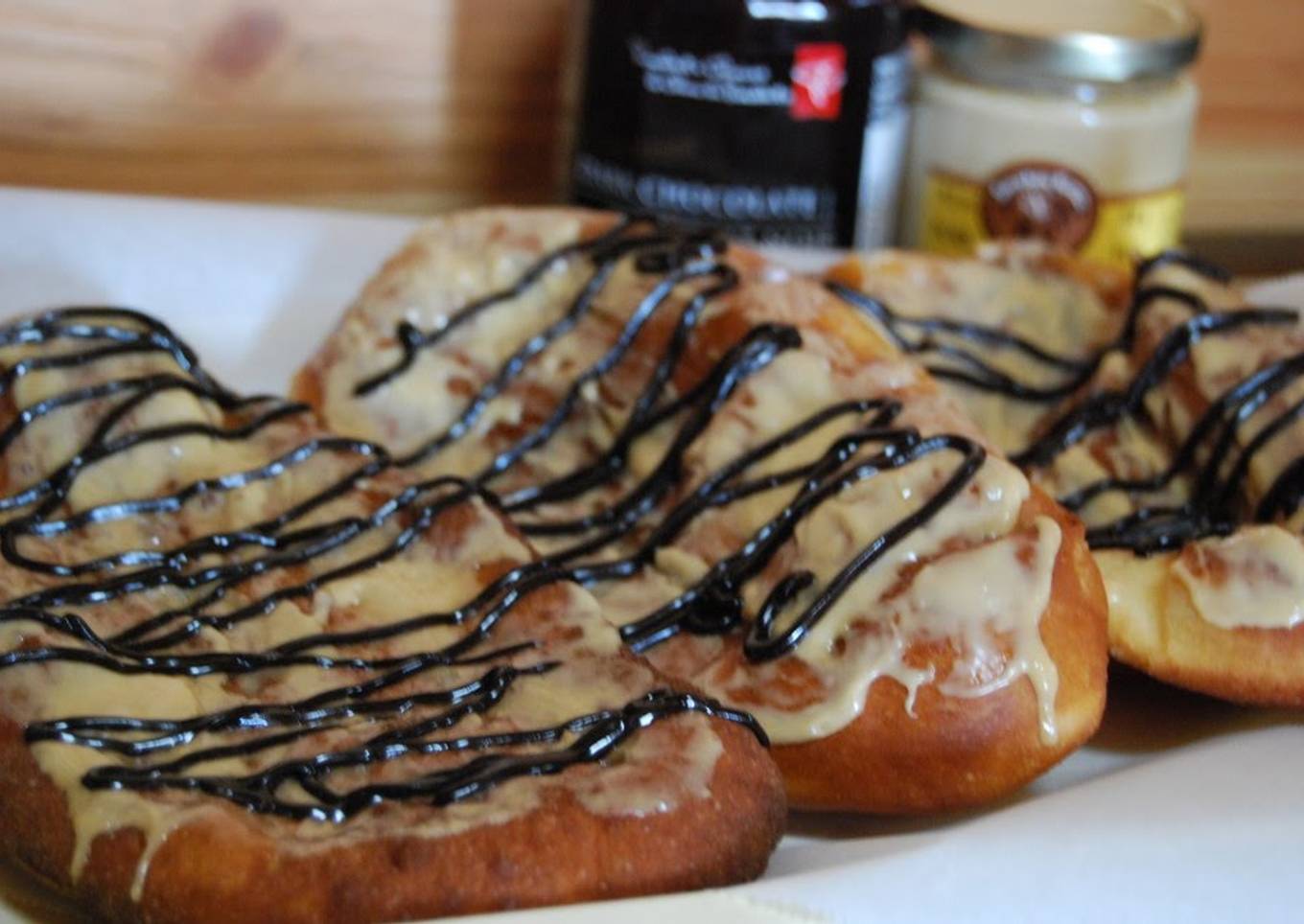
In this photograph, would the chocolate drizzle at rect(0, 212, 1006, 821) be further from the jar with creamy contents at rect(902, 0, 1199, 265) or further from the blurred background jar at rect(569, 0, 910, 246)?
the jar with creamy contents at rect(902, 0, 1199, 265)

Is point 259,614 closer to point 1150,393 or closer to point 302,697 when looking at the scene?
point 302,697

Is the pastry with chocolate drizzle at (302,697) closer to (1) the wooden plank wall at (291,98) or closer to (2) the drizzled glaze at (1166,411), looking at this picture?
(2) the drizzled glaze at (1166,411)

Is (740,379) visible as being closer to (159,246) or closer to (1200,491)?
(1200,491)

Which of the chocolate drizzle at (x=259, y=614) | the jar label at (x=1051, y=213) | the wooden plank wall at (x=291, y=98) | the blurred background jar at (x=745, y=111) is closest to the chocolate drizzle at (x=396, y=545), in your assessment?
the chocolate drizzle at (x=259, y=614)

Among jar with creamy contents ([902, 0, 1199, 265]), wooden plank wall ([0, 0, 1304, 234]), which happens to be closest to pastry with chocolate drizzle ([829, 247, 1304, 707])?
jar with creamy contents ([902, 0, 1199, 265])

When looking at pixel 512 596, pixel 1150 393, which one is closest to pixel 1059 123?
pixel 1150 393

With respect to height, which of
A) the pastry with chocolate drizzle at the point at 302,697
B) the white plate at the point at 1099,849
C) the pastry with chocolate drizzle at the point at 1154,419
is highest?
the pastry with chocolate drizzle at the point at 1154,419

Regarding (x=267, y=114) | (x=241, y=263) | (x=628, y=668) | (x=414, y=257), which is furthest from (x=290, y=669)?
(x=267, y=114)
